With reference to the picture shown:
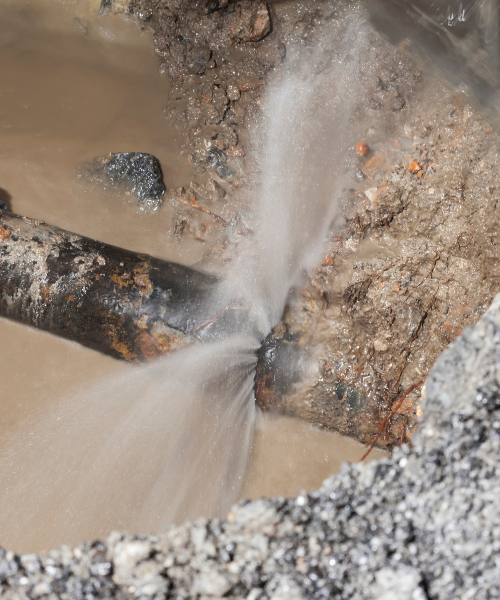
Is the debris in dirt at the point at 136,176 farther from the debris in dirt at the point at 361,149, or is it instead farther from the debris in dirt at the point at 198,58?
the debris in dirt at the point at 361,149

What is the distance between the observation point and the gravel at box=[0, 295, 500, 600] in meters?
1.18

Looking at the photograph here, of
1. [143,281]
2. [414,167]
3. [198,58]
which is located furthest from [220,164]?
[143,281]

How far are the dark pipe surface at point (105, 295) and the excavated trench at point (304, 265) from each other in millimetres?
552

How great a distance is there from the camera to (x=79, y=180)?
4.03m

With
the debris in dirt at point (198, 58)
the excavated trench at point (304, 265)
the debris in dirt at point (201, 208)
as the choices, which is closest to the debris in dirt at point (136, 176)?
the excavated trench at point (304, 265)

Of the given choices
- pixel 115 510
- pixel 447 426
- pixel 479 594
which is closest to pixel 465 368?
pixel 447 426

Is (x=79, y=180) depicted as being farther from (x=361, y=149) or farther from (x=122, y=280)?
(x=361, y=149)

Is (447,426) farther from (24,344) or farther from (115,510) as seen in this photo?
(24,344)

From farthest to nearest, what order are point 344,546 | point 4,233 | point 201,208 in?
point 201,208 → point 4,233 → point 344,546

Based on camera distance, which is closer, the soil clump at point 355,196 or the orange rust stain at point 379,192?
the soil clump at point 355,196

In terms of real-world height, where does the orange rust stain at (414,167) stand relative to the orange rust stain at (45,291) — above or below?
above

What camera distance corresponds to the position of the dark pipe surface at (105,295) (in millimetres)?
2664

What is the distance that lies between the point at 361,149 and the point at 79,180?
250 centimetres

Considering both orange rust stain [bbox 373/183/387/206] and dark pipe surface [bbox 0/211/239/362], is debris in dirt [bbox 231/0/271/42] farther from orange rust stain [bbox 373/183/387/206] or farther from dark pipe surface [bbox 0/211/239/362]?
dark pipe surface [bbox 0/211/239/362]
